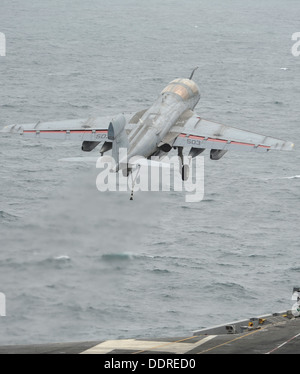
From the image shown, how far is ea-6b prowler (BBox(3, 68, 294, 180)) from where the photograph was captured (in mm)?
91875

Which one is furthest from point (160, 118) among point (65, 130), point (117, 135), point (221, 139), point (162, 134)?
point (65, 130)

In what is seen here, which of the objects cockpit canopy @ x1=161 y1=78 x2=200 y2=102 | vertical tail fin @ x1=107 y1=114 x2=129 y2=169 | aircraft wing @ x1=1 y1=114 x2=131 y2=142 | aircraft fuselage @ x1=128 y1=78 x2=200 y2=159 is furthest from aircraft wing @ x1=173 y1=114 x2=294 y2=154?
aircraft wing @ x1=1 y1=114 x2=131 y2=142

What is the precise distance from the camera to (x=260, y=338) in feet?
341

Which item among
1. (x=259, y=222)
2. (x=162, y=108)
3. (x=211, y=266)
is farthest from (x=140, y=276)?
(x=162, y=108)

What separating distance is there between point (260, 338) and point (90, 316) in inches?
1529

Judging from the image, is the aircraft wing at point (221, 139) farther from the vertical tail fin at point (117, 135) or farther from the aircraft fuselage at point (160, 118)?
the vertical tail fin at point (117, 135)

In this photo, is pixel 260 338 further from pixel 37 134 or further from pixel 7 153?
pixel 7 153

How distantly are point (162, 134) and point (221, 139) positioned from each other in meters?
6.06

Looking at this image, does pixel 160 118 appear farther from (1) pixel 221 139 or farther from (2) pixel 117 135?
(2) pixel 117 135

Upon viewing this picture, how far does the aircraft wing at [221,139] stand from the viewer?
92.9 m

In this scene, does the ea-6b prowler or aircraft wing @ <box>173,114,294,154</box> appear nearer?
the ea-6b prowler

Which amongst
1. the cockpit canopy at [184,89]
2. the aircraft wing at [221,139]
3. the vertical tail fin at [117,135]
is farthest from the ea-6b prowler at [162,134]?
the cockpit canopy at [184,89]

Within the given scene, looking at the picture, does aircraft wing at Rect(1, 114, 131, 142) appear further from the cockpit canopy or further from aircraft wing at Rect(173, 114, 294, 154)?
the cockpit canopy

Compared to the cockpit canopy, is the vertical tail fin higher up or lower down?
lower down
